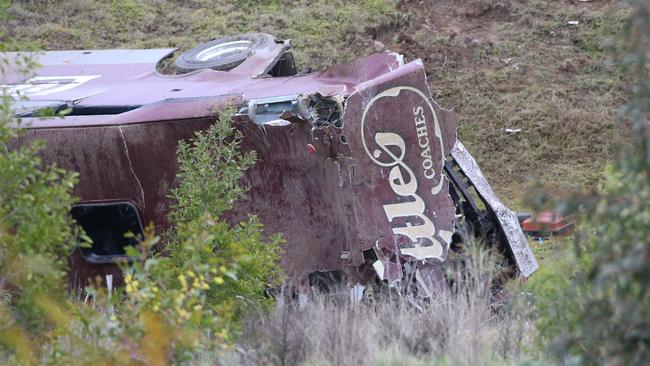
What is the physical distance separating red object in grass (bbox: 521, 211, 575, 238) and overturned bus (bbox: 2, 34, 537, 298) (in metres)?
0.58

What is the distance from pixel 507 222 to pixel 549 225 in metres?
2.90

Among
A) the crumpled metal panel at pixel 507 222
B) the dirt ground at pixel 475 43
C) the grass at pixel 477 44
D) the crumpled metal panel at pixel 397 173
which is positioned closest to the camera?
the crumpled metal panel at pixel 397 173

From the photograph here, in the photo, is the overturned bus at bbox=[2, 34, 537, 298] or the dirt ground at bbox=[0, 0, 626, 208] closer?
the overturned bus at bbox=[2, 34, 537, 298]

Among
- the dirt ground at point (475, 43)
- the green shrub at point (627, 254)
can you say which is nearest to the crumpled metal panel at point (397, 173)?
the green shrub at point (627, 254)

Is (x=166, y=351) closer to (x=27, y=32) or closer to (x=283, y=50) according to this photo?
(x=283, y=50)

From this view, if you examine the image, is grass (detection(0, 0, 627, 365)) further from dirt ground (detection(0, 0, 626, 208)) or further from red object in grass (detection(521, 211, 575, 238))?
red object in grass (detection(521, 211, 575, 238))

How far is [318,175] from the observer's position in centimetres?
587

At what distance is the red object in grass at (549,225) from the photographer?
3166 millimetres

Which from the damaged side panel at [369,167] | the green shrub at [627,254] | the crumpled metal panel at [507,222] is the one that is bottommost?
the crumpled metal panel at [507,222]

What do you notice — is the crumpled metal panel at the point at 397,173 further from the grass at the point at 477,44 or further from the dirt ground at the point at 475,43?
the dirt ground at the point at 475,43

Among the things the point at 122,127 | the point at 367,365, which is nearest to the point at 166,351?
the point at 367,365

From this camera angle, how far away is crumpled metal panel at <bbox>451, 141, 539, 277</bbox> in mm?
6203

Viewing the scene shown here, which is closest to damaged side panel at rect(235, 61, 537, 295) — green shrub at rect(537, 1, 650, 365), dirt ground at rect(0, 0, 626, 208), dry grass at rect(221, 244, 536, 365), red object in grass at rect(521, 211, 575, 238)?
dry grass at rect(221, 244, 536, 365)

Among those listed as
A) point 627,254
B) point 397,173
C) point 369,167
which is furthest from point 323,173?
point 627,254
